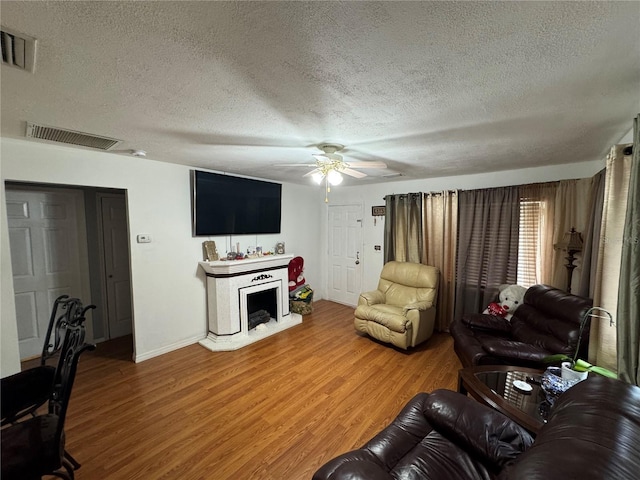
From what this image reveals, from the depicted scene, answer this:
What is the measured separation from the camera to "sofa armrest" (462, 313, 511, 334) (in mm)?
2857

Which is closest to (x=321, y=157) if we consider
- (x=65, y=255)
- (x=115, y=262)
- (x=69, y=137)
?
(x=69, y=137)

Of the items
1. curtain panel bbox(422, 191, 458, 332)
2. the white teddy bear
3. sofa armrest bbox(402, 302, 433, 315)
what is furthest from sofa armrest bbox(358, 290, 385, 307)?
the white teddy bear

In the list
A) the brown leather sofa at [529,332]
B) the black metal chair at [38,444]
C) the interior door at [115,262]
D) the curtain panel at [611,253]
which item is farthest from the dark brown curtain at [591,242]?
the interior door at [115,262]

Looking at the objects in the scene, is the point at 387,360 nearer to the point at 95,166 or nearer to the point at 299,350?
the point at 299,350

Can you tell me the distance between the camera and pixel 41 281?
3.08 meters

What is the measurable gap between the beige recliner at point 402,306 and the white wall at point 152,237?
227 centimetres

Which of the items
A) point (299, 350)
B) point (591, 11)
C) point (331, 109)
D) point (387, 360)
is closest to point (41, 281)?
point (299, 350)

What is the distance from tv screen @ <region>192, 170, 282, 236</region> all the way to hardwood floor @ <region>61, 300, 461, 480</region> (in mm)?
1636

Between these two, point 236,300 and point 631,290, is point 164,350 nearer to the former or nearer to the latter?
point 236,300

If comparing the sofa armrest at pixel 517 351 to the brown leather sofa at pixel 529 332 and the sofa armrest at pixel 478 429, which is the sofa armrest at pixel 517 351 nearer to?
the brown leather sofa at pixel 529 332

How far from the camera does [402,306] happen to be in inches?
146

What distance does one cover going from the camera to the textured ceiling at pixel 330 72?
0.88 metres

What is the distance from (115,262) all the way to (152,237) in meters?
1.06

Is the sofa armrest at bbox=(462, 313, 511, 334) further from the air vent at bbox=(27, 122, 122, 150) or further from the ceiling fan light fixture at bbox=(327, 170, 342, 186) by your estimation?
the air vent at bbox=(27, 122, 122, 150)
